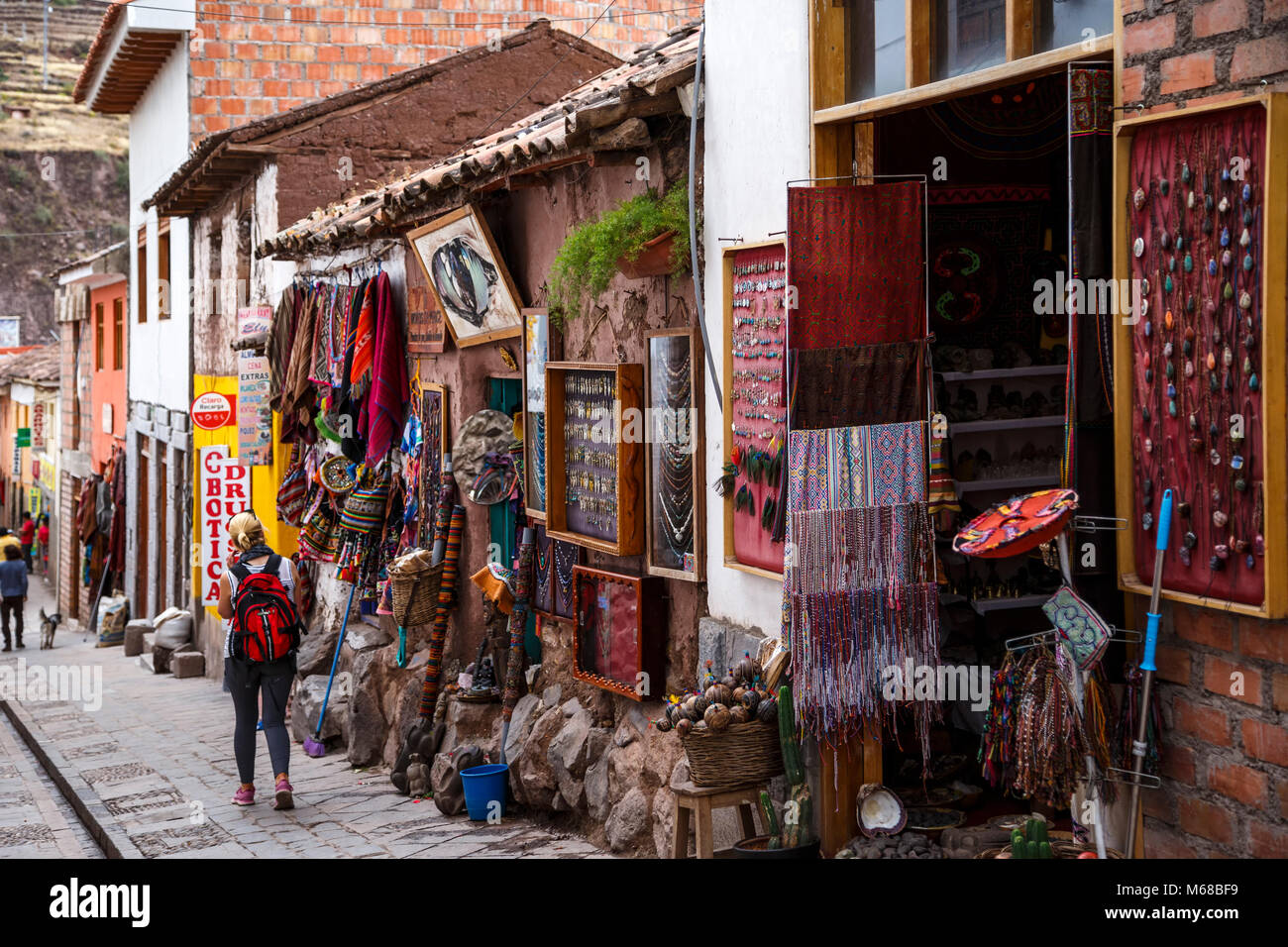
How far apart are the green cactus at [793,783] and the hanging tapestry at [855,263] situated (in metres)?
1.44

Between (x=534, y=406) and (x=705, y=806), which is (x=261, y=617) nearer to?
(x=534, y=406)

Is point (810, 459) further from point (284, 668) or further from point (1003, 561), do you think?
point (284, 668)

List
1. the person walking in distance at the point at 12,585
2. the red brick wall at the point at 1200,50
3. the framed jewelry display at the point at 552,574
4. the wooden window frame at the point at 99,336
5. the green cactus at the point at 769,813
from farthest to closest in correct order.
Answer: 1. the wooden window frame at the point at 99,336
2. the person walking in distance at the point at 12,585
3. the framed jewelry display at the point at 552,574
4. the green cactus at the point at 769,813
5. the red brick wall at the point at 1200,50

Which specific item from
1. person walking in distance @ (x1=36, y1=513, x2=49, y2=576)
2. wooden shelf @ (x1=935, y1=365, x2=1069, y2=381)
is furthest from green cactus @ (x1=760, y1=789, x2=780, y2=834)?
person walking in distance @ (x1=36, y1=513, x2=49, y2=576)

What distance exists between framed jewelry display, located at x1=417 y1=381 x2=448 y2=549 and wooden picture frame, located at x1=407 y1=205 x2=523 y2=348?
544 mm

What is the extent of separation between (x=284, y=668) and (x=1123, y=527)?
5756 millimetres

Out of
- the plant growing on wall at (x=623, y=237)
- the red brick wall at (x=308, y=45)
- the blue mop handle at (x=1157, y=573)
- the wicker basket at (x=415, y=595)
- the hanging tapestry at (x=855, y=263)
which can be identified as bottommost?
the wicker basket at (x=415, y=595)

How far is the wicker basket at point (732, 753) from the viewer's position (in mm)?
5793

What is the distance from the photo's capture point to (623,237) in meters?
6.99

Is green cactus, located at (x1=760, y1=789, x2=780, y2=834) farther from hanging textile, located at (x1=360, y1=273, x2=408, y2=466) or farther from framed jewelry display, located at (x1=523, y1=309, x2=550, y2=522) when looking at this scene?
hanging textile, located at (x1=360, y1=273, x2=408, y2=466)

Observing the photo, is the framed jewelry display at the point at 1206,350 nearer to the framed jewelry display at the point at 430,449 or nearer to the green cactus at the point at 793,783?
the green cactus at the point at 793,783

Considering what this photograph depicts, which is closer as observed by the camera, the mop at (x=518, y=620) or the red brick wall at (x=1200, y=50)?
the red brick wall at (x=1200, y=50)

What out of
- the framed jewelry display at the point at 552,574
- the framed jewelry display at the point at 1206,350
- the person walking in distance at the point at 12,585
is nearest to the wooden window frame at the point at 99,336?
the person walking in distance at the point at 12,585

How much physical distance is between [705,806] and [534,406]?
348 centimetres
